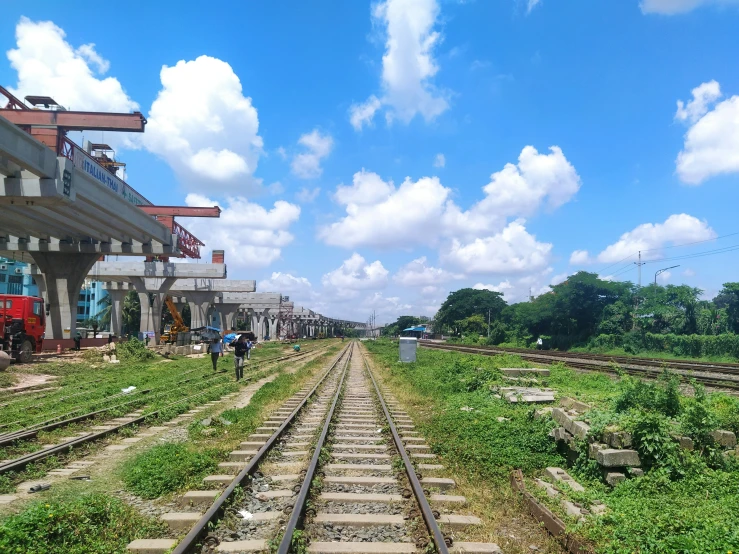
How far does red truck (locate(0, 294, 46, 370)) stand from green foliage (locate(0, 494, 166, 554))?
2331cm

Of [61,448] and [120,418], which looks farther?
[120,418]

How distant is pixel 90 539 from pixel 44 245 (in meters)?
34.6

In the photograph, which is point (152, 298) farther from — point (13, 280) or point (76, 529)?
point (76, 529)

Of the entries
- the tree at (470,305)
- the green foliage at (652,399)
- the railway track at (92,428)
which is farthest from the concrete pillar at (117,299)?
the tree at (470,305)

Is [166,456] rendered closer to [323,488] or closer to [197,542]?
[323,488]

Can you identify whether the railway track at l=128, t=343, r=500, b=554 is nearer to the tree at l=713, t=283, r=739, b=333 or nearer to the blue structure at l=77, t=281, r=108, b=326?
the tree at l=713, t=283, r=739, b=333

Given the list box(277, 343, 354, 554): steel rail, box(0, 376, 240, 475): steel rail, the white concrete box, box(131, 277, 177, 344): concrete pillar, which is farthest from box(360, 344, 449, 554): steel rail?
box(131, 277, 177, 344): concrete pillar

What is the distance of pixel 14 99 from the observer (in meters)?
33.7

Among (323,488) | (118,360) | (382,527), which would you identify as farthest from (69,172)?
(382,527)

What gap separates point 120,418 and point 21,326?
19049 mm

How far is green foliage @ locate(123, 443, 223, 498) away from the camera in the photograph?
6582 mm

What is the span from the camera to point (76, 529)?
5.04 m

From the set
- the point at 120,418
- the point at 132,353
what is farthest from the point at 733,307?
the point at 120,418

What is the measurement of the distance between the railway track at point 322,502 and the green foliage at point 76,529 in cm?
27
